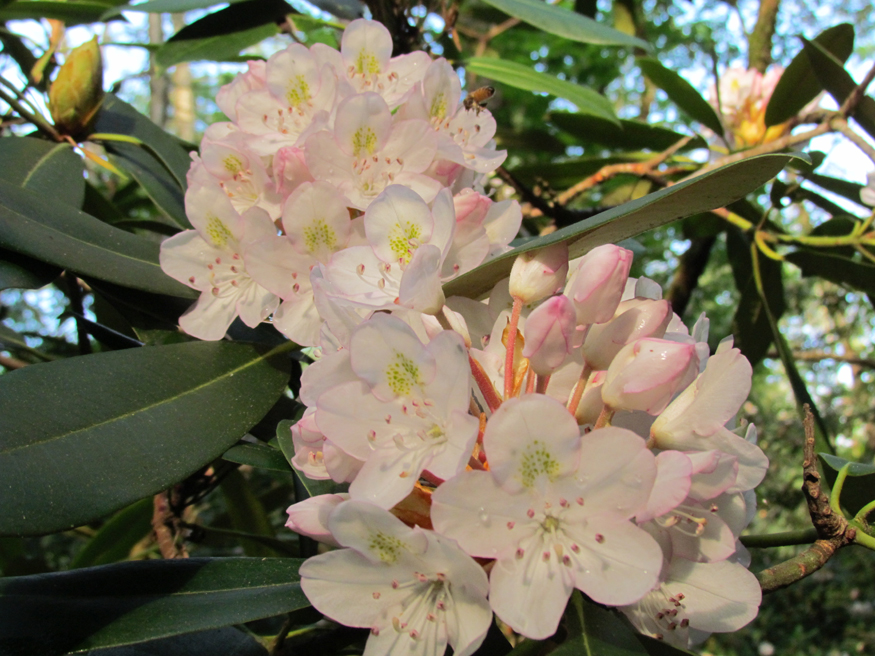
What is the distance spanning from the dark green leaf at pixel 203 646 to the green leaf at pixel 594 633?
0.39m

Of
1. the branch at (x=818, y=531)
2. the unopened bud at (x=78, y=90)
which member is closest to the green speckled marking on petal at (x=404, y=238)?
the branch at (x=818, y=531)

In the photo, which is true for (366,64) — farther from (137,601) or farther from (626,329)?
(137,601)

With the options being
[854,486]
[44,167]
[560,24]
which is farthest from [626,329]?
[44,167]

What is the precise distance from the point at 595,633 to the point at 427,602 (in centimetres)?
16

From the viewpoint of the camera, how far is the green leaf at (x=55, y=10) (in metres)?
1.59

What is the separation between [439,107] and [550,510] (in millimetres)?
668

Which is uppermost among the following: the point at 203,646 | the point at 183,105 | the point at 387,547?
the point at 387,547

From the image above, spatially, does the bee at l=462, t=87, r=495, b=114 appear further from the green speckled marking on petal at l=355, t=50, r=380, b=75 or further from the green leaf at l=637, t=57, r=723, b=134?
the green leaf at l=637, t=57, r=723, b=134

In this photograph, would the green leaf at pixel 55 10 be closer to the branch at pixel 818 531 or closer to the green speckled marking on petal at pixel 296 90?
the green speckled marking on petal at pixel 296 90

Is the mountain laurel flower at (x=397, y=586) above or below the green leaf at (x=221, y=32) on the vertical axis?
below

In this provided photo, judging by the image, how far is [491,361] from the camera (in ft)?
2.54

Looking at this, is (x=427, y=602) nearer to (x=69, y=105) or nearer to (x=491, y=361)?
(x=491, y=361)

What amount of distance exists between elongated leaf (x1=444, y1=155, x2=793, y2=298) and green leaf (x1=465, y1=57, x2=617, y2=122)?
0.72 metres

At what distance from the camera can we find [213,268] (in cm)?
106
